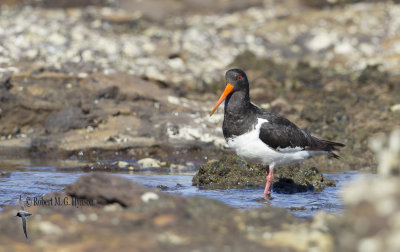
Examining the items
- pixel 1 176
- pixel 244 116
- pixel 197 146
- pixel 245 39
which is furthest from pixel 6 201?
pixel 245 39

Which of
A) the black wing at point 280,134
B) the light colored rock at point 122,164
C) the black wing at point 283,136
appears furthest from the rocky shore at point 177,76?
the black wing at point 280,134

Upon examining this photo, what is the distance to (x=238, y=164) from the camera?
9164mm

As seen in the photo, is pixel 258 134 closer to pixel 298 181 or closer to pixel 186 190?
pixel 298 181

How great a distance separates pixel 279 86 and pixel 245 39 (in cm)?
484

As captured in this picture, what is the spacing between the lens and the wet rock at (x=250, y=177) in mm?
8633

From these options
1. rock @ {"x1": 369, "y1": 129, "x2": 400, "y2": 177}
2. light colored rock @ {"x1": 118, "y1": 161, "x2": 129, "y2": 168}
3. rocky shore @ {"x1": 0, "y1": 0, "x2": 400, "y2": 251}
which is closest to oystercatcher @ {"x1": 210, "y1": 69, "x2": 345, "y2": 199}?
rocky shore @ {"x1": 0, "y1": 0, "x2": 400, "y2": 251}

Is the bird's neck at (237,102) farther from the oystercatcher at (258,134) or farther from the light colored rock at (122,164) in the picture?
the light colored rock at (122,164)

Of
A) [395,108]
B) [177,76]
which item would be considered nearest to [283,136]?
[395,108]

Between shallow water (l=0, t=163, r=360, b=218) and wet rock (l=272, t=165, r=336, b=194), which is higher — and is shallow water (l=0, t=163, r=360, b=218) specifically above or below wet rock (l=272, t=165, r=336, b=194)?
below

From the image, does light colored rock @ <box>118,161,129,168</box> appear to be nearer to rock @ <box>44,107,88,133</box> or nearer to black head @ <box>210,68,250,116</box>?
rock @ <box>44,107,88,133</box>

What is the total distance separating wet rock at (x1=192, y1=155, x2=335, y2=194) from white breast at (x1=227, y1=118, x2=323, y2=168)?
1.60 ft

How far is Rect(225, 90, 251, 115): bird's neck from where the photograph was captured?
8070mm

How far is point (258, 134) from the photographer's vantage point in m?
7.90

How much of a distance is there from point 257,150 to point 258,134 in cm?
21
